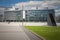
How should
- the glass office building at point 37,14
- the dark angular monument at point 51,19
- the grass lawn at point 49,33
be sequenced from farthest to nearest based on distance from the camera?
the dark angular monument at point 51,19 → the glass office building at point 37,14 → the grass lawn at point 49,33

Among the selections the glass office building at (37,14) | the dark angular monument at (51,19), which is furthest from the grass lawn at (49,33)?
the dark angular monument at (51,19)

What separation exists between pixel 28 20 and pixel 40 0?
1583 millimetres

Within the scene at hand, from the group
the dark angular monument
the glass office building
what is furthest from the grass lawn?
the dark angular monument

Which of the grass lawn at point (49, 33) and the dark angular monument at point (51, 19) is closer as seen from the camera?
the grass lawn at point (49, 33)

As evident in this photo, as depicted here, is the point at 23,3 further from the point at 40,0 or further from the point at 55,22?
the point at 55,22

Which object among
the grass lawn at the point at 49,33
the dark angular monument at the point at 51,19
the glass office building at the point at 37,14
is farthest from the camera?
the dark angular monument at the point at 51,19

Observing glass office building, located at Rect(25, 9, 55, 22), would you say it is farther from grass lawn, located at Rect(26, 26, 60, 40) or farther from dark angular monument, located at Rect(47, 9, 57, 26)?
grass lawn, located at Rect(26, 26, 60, 40)

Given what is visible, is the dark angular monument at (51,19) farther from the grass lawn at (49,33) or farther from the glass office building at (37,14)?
the grass lawn at (49,33)

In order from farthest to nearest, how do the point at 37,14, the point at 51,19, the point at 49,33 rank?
the point at 51,19 < the point at 37,14 < the point at 49,33

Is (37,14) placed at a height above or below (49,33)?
above

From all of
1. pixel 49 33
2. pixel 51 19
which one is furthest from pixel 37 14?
pixel 49 33

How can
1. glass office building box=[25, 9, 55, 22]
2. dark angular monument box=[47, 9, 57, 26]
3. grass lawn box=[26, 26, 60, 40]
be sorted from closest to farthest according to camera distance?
grass lawn box=[26, 26, 60, 40], glass office building box=[25, 9, 55, 22], dark angular monument box=[47, 9, 57, 26]

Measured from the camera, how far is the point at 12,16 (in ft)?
32.0

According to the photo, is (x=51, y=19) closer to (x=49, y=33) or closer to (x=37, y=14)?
(x=37, y=14)
